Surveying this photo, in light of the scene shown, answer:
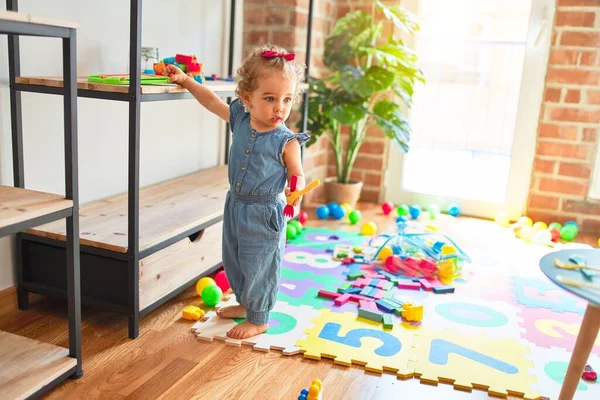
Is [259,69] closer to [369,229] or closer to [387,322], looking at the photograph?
[387,322]

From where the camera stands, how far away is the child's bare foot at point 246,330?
172cm

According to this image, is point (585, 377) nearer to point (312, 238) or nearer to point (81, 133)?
point (312, 238)

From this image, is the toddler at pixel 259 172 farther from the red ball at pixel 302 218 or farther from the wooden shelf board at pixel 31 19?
the red ball at pixel 302 218

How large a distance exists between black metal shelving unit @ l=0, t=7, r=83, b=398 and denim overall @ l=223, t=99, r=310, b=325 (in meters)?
0.46

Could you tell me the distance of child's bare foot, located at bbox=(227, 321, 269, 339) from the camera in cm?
172

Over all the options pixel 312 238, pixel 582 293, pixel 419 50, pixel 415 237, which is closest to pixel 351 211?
pixel 312 238

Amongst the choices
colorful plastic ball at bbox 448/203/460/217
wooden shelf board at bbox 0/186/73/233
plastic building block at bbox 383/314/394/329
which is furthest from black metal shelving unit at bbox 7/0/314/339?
colorful plastic ball at bbox 448/203/460/217

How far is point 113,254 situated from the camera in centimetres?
166

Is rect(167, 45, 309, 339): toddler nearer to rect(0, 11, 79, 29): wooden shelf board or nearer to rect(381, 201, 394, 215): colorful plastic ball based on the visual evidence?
rect(0, 11, 79, 29): wooden shelf board

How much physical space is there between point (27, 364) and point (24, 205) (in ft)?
1.23

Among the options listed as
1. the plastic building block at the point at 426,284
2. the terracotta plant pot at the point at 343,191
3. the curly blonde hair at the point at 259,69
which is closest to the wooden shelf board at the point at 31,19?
the curly blonde hair at the point at 259,69

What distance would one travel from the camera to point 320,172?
134 inches

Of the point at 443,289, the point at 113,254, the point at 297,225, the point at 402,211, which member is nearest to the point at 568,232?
the point at 402,211

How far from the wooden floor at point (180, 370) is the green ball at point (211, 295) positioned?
0.13 metres
